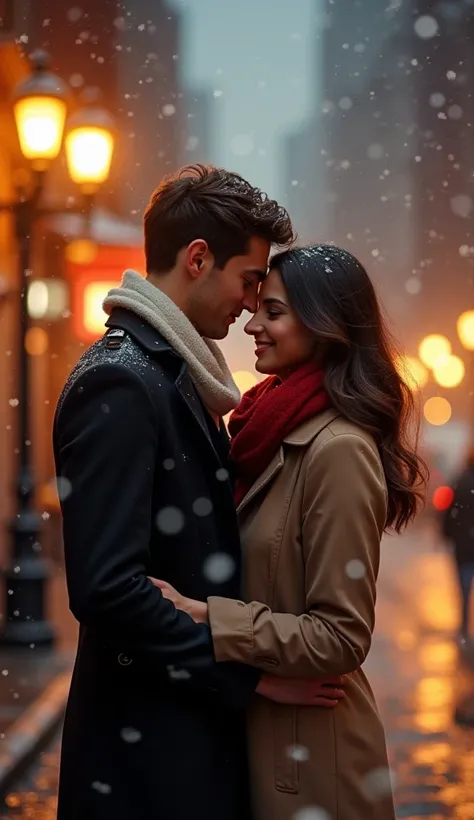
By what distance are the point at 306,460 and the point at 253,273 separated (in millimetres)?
500

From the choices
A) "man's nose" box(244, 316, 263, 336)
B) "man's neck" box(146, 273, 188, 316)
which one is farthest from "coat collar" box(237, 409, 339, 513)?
"man's neck" box(146, 273, 188, 316)

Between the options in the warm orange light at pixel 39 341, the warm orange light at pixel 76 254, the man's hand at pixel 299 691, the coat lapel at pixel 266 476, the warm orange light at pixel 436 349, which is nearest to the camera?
the man's hand at pixel 299 691

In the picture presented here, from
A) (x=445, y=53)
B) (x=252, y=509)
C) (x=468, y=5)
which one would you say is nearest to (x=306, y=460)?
(x=252, y=509)

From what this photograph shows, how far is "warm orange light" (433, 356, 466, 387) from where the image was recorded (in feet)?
95.3

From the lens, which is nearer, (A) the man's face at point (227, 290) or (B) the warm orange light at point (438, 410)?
(A) the man's face at point (227, 290)

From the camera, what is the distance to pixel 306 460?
2.94 metres

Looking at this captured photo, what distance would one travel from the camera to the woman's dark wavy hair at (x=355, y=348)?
302 cm

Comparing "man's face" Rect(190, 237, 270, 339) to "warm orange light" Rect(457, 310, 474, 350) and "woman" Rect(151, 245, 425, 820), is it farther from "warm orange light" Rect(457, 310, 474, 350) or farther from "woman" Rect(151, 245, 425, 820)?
"warm orange light" Rect(457, 310, 474, 350)

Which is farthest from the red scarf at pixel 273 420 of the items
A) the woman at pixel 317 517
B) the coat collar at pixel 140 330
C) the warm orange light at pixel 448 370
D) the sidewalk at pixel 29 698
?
the warm orange light at pixel 448 370

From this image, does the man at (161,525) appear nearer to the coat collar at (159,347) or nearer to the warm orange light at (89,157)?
the coat collar at (159,347)

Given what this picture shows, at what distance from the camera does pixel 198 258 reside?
9.77 feet

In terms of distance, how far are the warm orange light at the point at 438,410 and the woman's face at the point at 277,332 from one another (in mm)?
74312

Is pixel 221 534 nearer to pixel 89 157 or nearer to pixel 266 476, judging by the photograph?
pixel 266 476

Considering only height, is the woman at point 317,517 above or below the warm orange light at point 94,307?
below
